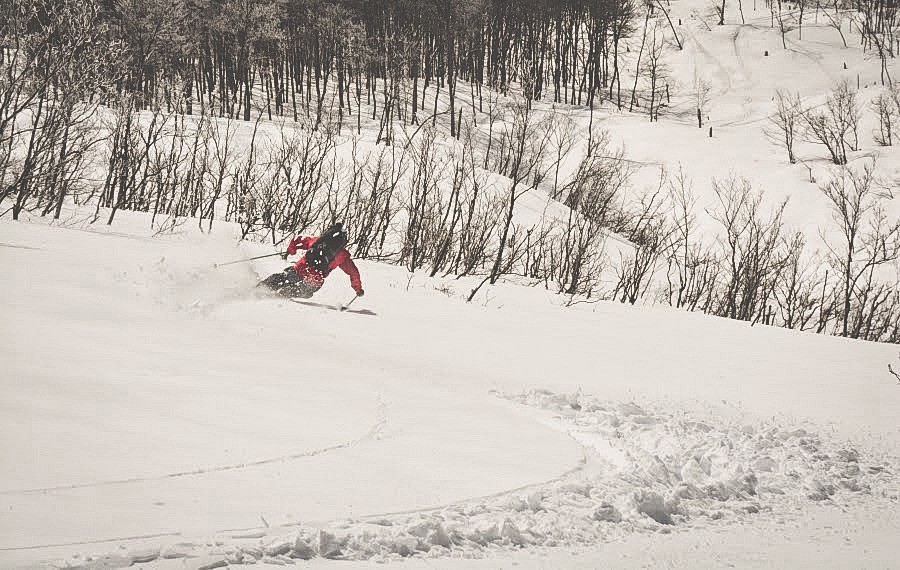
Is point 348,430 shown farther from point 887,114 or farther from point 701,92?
point 701,92

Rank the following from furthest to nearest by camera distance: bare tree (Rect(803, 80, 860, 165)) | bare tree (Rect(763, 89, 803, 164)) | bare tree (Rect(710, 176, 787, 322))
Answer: bare tree (Rect(763, 89, 803, 164))
bare tree (Rect(803, 80, 860, 165))
bare tree (Rect(710, 176, 787, 322))

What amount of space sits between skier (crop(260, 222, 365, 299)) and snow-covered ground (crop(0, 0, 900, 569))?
76 centimetres

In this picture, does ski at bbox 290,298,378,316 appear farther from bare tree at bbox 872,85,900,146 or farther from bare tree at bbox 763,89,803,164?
bare tree at bbox 872,85,900,146

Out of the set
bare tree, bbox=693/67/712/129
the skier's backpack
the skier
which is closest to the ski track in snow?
the skier

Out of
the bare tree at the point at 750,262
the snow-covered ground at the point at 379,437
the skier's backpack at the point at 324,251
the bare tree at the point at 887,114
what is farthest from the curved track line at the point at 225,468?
the bare tree at the point at 887,114

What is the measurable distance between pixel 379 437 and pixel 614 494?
2.62 metres

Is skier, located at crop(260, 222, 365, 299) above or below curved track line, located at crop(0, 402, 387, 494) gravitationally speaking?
above

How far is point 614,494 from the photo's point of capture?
732 centimetres

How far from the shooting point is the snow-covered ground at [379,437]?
210 inches

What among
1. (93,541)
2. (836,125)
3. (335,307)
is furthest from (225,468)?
(836,125)

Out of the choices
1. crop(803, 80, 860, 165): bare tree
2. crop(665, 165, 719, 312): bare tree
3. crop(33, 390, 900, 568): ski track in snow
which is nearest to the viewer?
crop(33, 390, 900, 568): ski track in snow

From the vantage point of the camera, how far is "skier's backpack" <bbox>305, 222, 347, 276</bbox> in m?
13.7

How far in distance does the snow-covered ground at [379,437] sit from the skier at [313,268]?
0.76 m

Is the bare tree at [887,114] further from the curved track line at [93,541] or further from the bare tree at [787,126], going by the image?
the curved track line at [93,541]
